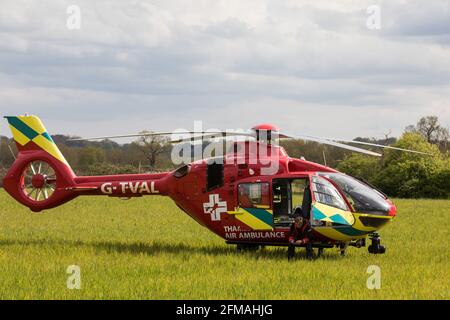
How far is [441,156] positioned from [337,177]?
53.7 meters

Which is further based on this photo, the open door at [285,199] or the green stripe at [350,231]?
the open door at [285,199]

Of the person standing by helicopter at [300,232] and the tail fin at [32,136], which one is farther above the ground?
the tail fin at [32,136]

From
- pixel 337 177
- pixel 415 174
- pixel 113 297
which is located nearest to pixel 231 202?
pixel 337 177

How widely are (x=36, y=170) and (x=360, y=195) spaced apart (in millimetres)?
8727

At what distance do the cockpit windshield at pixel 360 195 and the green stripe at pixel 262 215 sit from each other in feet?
4.79

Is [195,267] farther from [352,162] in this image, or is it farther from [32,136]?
[352,162]

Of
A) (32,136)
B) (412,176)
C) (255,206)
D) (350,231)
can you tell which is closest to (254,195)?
(255,206)

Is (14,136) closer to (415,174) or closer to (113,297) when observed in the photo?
(113,297)

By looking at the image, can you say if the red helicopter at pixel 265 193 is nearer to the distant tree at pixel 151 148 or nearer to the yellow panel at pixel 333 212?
the yellow panel at pixel 333 212

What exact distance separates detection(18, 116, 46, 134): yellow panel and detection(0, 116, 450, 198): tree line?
2396 cm

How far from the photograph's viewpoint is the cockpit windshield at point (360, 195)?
15414 mm

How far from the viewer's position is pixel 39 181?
18.6 m

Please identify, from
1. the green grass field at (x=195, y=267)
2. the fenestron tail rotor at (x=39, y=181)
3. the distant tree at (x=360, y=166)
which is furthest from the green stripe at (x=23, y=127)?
the distant tree at (x=360, y=166)
